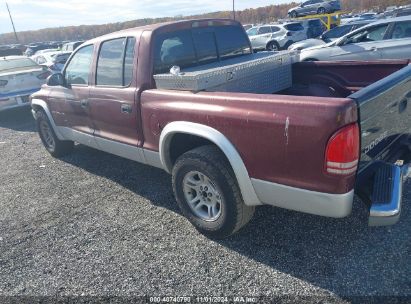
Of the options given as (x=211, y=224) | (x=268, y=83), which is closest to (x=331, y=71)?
(x=268, y=83)

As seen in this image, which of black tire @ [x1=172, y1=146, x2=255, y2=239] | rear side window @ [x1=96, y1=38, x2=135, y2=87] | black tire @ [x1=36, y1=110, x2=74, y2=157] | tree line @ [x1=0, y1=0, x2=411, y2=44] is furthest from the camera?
tree line @ [x1=0, y1=0, x2=411, y2=44]

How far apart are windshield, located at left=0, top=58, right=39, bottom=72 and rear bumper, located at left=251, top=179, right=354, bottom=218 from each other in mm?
8722

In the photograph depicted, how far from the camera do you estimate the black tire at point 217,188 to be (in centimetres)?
289

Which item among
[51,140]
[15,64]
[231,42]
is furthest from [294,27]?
[51,140]

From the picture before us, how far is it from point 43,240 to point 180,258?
1.49 meters

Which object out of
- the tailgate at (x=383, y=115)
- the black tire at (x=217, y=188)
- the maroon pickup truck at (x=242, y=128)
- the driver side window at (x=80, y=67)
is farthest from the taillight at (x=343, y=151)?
the driver side window at (x=80, y=67)

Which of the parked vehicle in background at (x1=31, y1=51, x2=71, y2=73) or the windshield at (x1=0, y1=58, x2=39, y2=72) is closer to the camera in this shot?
the windshield at (x1=0, y1=58, x2=39, y2=72)

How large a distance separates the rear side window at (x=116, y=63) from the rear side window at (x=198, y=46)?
0.34 metres

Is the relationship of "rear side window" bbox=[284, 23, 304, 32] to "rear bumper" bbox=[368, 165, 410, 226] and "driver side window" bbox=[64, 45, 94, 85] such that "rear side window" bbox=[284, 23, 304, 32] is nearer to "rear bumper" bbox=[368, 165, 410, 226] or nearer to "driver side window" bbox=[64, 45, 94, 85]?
"driver side window" bbox=[64, 45, 94, 85]

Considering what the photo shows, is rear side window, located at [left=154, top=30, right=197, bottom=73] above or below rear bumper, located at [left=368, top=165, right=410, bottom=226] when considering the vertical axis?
above

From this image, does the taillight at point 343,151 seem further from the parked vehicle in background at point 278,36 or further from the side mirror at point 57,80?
the parked vehicle in background at point 278,36

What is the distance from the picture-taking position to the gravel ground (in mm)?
2598

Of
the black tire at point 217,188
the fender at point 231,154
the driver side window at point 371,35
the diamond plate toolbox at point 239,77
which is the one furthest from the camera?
the driver side window at point 371,35

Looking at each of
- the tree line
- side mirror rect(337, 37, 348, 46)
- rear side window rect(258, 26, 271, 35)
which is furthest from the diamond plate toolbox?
the tree line
